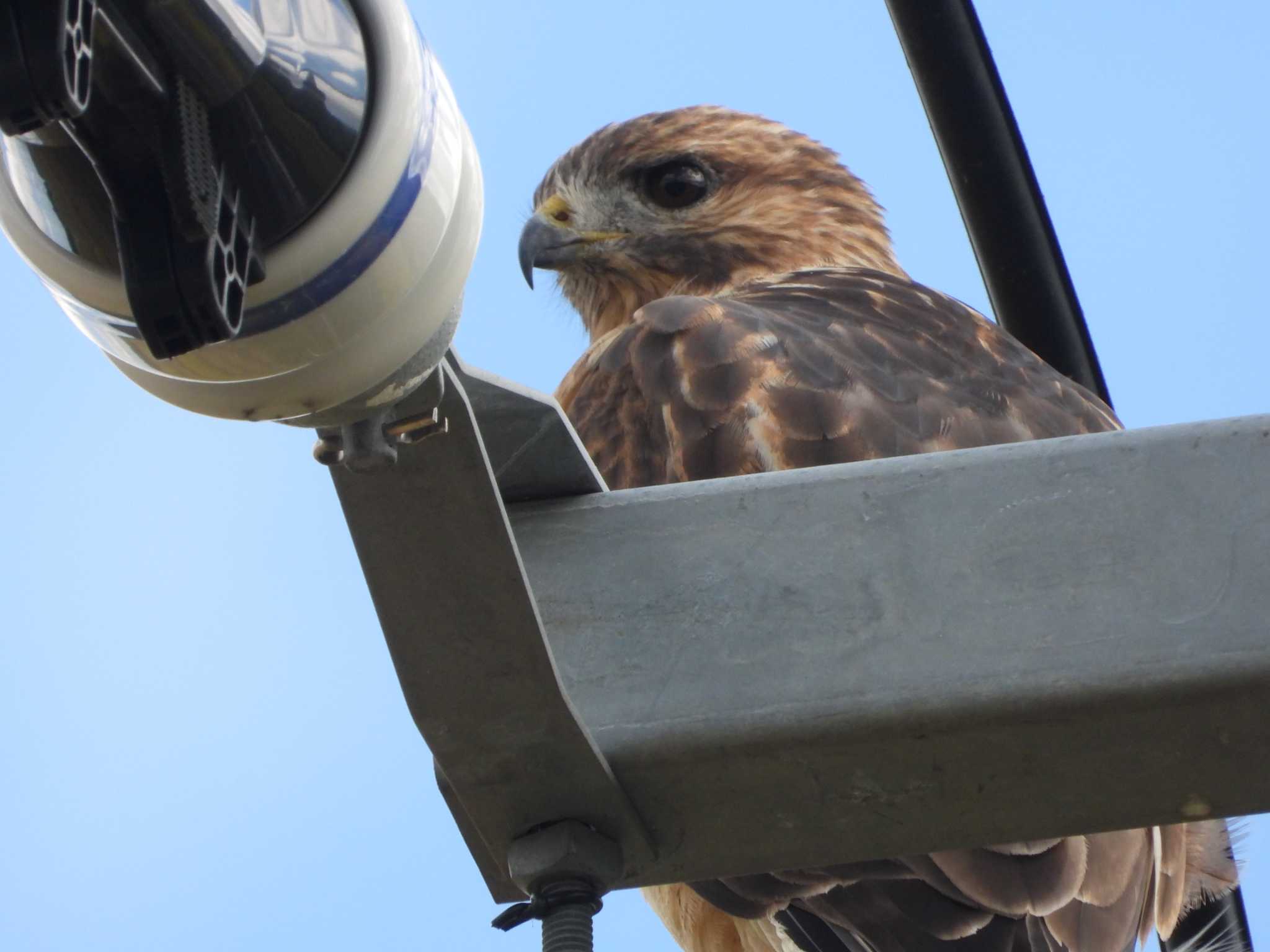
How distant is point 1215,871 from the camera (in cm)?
372

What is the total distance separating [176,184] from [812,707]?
0.79 m

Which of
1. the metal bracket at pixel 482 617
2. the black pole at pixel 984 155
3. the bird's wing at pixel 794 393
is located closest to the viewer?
the metal bracket at pixel 482 617

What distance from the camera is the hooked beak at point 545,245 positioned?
613 cm

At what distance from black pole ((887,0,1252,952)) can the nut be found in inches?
84.7

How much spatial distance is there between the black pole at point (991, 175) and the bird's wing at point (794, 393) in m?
0.30

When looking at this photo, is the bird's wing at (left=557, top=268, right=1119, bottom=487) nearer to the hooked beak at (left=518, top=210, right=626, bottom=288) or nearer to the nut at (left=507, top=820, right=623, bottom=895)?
A: the hooked beak at (left=518, top=210, right=626, bottom=288)

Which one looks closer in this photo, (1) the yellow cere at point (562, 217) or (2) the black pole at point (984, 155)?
(2) the black pole at point (984, 155)

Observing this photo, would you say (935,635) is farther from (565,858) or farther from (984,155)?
(984,155)

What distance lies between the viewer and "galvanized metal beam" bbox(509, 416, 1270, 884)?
1.58 m

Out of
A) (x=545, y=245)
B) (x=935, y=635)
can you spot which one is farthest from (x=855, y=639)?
(x=545, y=245)

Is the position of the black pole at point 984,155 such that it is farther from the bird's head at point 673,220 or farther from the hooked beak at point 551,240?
the hooked beak at point 551,240

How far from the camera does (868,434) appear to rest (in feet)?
12.1

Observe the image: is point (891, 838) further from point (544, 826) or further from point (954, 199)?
point (954, 199)

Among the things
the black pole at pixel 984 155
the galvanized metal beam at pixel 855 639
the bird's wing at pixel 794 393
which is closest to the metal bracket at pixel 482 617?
the galvanized metal beam at pixel 855 639
